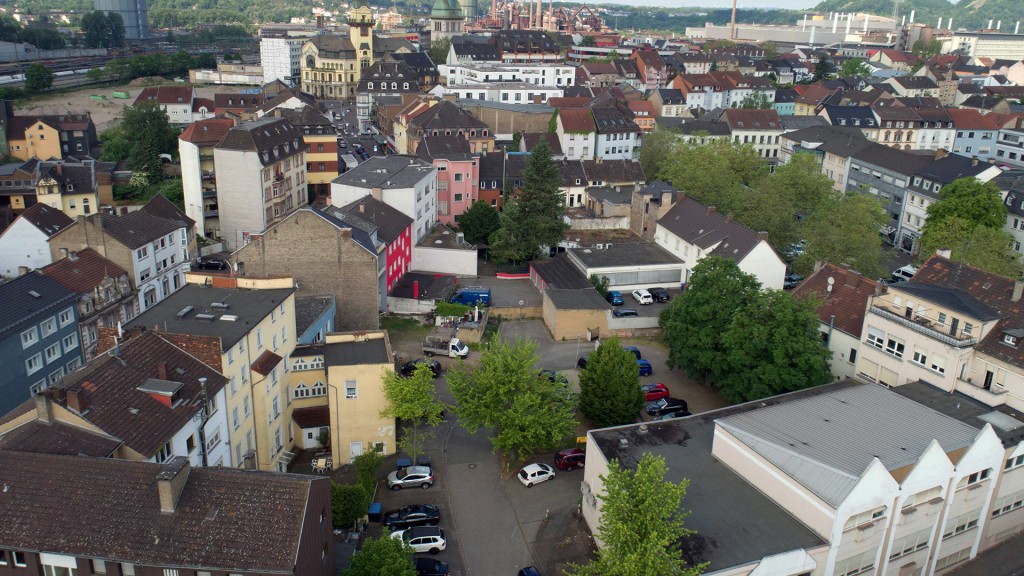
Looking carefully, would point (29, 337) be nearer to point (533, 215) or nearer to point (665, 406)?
point (665, 406)

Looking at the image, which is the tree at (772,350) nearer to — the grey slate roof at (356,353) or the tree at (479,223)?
the grey slate roof at (356,353)

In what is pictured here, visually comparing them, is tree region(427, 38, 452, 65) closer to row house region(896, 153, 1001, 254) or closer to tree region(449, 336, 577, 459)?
row house region(896, 153, 1001, 254)

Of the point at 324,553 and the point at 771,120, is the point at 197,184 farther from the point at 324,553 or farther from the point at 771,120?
the point at 771,120

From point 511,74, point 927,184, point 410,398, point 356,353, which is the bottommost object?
point 410,398

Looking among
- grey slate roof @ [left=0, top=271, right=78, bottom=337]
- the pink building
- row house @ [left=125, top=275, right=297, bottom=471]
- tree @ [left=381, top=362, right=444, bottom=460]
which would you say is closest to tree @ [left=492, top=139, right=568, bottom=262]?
the pink building

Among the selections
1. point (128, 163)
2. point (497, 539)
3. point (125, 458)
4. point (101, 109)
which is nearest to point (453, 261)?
point (497, 539)

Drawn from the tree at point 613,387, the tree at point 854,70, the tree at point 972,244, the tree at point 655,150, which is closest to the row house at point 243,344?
the tree at point 613,387

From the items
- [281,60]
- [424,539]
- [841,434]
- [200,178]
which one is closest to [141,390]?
[424,539]
